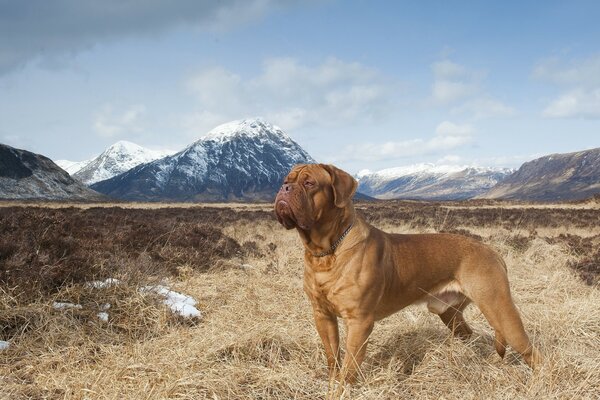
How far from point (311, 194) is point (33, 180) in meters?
90.8

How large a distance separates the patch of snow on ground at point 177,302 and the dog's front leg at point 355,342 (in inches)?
106

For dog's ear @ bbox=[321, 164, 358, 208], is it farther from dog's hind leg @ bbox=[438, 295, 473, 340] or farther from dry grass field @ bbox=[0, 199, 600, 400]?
dog's hind leg @ bbox=[438, 295, 473, 340]

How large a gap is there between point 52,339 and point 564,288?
22.5 feet

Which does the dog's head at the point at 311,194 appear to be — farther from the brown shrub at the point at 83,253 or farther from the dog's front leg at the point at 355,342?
the brown shrub at the point at 83,253

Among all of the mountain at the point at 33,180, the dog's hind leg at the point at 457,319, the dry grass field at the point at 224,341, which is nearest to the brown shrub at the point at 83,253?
the dry grass field at the point at 224,341

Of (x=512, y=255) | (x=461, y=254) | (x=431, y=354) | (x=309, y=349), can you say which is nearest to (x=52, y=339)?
(x=309, y=349)

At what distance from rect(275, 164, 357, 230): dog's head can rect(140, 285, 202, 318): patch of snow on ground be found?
2.70 m

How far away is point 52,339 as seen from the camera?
14.3 feet

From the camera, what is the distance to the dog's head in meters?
3.22

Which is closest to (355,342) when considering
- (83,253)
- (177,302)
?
(177,302)

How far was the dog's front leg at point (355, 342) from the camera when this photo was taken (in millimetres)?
3262

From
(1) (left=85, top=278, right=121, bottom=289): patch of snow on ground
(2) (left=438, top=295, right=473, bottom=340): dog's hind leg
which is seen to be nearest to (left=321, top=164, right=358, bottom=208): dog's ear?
(2) (left=438, top=295, right=473, bottom=340): dog's hind leg

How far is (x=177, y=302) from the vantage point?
19.1 feet

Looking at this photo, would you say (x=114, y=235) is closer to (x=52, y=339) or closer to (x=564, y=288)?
→ (x=52, y=339)
